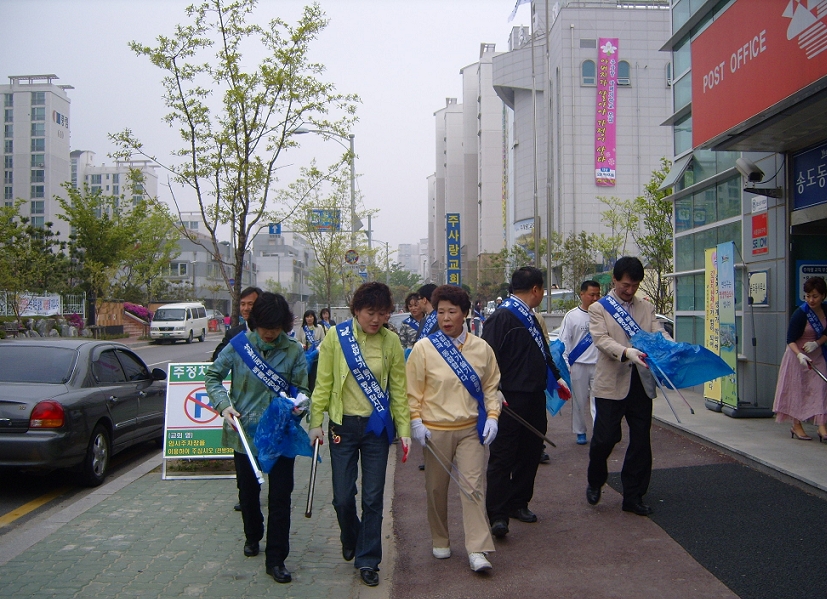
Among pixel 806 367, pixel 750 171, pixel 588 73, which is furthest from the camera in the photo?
pixel 588 73

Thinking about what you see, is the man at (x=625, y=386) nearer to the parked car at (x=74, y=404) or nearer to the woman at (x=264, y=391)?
the woman at (x=264, y=391)

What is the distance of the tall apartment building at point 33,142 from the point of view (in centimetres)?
7575

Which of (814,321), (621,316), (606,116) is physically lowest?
(814,321)

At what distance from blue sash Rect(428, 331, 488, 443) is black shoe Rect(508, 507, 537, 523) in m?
1.28

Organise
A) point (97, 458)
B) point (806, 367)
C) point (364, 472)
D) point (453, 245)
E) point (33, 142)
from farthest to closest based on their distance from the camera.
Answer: point (33, 142), point (453, 245), point (806, 367), point (97, 458), point (364, 472)

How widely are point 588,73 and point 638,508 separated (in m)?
48.1

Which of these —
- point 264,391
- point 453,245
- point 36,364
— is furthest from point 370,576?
point 453,245

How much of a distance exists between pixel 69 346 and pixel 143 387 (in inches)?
39.9

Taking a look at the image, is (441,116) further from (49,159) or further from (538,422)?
(538,422)

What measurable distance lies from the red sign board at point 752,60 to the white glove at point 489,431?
4443mm

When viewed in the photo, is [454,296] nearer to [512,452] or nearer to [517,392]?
[517,392]

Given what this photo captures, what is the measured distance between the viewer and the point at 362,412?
13.6ft

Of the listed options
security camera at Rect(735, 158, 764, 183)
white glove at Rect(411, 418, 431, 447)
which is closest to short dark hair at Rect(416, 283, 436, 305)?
white glove at Rect(411, 418, 431, 447)

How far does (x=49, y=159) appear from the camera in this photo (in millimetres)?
76438
